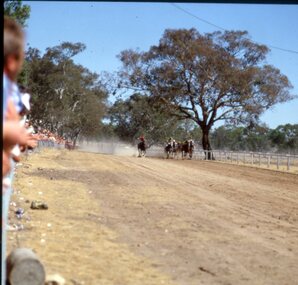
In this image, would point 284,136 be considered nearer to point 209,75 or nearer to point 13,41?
point 209,75

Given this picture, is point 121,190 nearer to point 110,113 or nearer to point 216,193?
point 216,193

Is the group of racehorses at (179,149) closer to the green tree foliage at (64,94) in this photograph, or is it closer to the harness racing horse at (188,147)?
the harness racing horse at (188,147)

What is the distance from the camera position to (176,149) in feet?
145

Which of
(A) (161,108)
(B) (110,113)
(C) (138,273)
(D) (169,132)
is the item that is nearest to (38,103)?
(A) (161,108)

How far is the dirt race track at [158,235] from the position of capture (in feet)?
19.5

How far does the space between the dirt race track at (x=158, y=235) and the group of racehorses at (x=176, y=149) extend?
27.6 meters

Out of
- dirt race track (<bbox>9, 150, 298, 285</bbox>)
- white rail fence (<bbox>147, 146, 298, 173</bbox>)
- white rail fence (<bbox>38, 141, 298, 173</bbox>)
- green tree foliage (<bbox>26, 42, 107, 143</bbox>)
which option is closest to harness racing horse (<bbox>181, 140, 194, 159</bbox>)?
white rail fence (<bbox>38, 141, 298, 173</bbox>)

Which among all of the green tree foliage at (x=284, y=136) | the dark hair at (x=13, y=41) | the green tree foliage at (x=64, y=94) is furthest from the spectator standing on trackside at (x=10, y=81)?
the green tree foliage at (x=284, y=136)

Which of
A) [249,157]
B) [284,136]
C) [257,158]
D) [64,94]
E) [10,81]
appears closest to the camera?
[10,81]

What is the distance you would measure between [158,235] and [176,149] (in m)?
36.4

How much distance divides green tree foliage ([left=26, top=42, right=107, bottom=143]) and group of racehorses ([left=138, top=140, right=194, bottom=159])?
326 inches

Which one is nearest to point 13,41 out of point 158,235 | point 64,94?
point 158,235

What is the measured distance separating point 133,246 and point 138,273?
4.25 ft

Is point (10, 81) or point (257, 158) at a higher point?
point (10, 81)
